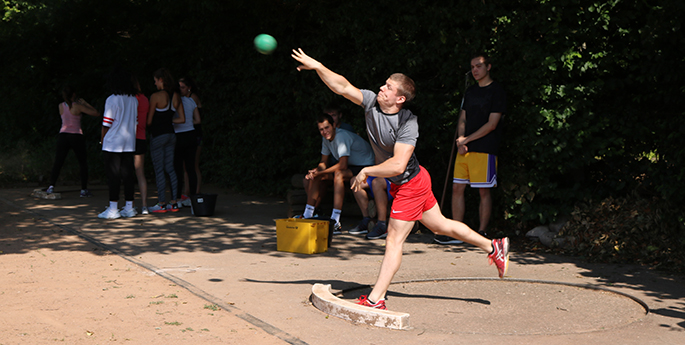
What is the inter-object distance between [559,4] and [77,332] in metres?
5.66

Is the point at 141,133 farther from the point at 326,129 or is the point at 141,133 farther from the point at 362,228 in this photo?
the point at 362,228

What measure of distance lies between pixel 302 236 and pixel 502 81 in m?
2.88

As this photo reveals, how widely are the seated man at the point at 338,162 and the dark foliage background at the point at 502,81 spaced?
559 millimetres

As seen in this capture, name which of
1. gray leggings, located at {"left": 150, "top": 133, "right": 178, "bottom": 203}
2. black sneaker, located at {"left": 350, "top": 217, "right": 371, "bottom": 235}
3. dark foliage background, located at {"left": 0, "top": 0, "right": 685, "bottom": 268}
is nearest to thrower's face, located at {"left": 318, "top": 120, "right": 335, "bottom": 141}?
dark foliage background, located at {"left": 0, "top": 0, "right": 685, "bottom": 268}

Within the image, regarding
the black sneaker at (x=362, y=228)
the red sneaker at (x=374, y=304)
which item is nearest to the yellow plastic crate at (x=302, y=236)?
the black sneaker at (x=362, y=228)

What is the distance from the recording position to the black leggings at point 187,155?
10.2m

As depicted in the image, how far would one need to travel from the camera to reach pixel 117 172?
30.9ft

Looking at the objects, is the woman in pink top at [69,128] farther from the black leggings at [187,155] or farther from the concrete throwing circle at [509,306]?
the concrete throwing circle at [509,306]

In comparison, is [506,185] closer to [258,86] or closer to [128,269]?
[128,269]

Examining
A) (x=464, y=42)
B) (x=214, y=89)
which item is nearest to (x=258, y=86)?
(x=214, y=89)

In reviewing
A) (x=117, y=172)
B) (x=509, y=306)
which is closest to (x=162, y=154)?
(x=117, y=172)

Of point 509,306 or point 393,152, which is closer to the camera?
point 393,152

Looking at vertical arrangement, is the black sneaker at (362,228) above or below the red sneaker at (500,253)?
below

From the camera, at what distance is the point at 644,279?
19.4 ft
